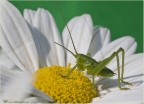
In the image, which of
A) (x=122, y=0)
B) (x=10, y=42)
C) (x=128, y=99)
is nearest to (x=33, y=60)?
(x=10, y=42)

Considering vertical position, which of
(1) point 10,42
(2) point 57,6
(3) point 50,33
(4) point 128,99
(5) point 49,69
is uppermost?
(2) point 57,6

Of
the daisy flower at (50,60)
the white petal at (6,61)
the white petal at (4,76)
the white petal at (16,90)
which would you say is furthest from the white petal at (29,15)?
the white petal at (16,90)

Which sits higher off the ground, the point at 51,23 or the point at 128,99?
the point at 51,23

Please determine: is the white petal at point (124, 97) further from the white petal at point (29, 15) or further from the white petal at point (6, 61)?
the white petal at point (29, 15)

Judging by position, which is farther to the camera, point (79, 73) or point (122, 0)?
point (122, 0)

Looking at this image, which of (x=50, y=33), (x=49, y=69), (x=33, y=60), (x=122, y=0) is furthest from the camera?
(x=122, y=0)

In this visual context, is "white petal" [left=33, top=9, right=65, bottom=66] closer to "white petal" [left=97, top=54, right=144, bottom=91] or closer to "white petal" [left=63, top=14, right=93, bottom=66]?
"white petal" [left=63, top=14, right=93, bottom=66]

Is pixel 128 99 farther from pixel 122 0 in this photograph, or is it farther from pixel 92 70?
pixel 122 0

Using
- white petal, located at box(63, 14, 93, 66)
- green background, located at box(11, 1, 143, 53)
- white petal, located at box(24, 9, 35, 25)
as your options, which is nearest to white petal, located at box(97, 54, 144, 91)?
white petal, located at box(63, 14, 93, 66)
